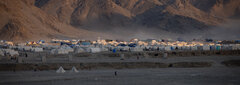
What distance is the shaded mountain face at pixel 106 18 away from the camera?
11276 cm

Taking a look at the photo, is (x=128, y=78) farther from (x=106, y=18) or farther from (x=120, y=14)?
(x=120, y=14)

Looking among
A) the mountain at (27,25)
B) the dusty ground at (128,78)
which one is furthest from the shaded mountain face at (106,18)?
the dusty ground at (128,78)

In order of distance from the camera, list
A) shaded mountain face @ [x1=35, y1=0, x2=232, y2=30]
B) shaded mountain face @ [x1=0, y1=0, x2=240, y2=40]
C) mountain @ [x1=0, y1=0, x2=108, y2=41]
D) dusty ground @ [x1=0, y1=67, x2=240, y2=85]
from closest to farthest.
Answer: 1. dusty ground @ [x1=0, y1=67, x2=240, y2=85]
2. mountain @ [x1=0, y1=0, x2=108, y2=41]
3. shaded mountain face @ [x1=0, y1=0, x2=240, y2=40]
4. shaded mountain face @ [x1=35, y1=0, x2=232, y2=30]

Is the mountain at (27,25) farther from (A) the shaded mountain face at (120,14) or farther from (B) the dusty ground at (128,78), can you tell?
(B) the dusty ground at (128,78)

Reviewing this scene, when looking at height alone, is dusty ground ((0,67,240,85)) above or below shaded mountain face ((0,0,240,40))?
below

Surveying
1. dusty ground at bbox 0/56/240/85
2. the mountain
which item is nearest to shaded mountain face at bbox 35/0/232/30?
the mountain

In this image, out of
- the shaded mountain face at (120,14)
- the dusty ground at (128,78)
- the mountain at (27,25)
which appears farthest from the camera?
the shaded mountain face at (120,14)

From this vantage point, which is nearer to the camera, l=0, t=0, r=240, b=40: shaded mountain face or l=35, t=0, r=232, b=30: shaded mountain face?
l=0, t=0, r=240, b=40: shaded mountain face

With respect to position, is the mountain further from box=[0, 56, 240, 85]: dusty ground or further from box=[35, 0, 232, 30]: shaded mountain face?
box=[0, 56, 240, 85]: dusty ground

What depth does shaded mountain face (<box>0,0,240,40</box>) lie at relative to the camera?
113 m

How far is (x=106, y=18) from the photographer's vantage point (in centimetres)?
14125

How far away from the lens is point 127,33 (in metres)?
132

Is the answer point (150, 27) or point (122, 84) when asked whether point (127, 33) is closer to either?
point (150, 27)

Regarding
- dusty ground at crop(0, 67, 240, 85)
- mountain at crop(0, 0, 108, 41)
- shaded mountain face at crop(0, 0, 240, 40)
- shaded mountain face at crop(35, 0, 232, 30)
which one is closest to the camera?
dusty ground at crop(0, 67, 240, 85)
